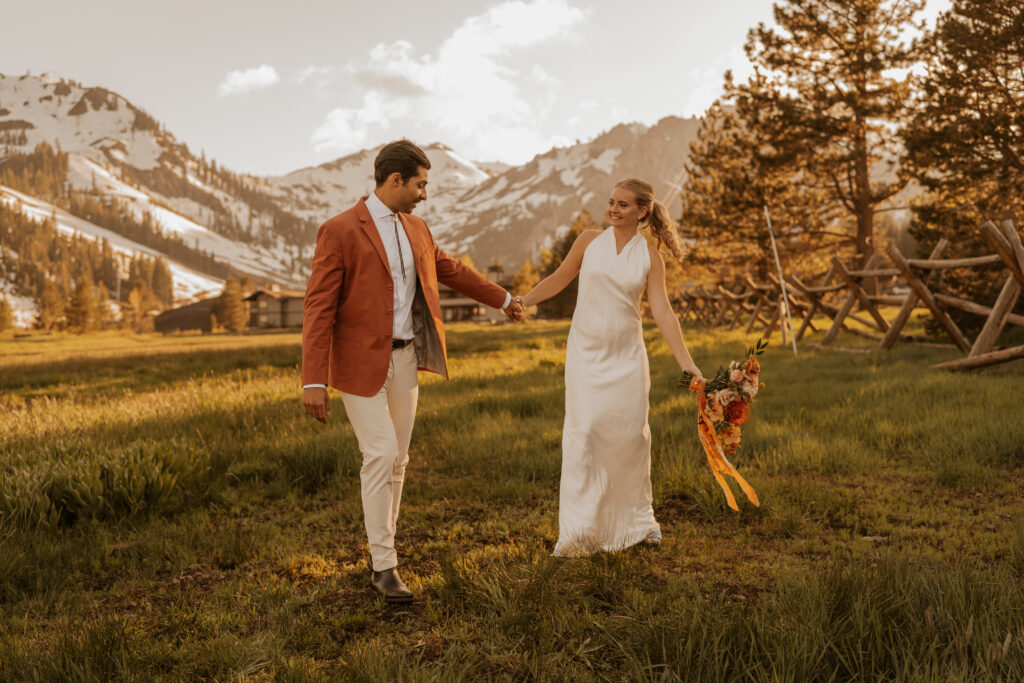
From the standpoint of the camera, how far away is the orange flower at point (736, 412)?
4082 mm

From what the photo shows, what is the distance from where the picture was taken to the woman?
421 cm

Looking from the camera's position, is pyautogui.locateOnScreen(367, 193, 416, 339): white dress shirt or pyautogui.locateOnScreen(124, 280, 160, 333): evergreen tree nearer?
pyautogui.locateOnScreen(367, 193, 416, 339): white dress shirt

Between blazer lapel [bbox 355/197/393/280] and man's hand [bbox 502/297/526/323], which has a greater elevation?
blazer lapel [bbox 355/197/393/280]

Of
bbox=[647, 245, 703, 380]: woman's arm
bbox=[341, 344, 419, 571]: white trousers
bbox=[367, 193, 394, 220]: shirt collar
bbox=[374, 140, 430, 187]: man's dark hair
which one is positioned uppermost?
bbox=[374, 140, 430, 187]: man's dark hair

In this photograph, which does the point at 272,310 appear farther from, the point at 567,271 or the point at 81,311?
the point at 567,271

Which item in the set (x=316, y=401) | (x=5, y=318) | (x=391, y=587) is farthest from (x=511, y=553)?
(x=5, y=318)

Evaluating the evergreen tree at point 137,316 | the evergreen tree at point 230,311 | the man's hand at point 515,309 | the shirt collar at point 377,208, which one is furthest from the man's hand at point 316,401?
the evergreen tree at point 137,316

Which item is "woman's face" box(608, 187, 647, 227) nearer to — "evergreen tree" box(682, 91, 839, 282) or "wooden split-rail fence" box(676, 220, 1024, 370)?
"wooden split-rail fence" box(676, 220, 1024, 370)

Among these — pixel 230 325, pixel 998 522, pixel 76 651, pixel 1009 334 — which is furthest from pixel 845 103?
pixel 230 325

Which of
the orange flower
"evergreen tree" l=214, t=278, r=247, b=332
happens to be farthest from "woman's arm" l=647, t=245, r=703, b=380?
"evergreen tree" l=214, t=278, r=247, b=332

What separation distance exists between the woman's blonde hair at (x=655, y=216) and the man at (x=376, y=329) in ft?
4.83

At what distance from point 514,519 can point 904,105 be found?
24289 mm

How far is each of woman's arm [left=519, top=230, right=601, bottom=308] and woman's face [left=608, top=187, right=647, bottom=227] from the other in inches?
10.0

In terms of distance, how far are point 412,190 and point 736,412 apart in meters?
2.49
